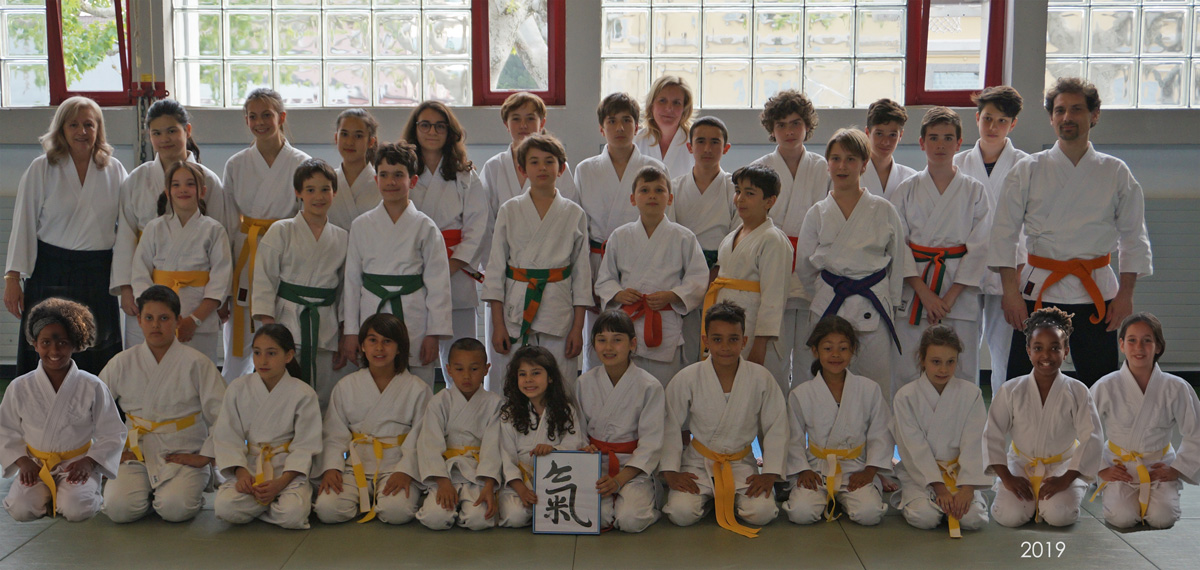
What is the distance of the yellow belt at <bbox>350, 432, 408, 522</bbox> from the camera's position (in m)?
3.35

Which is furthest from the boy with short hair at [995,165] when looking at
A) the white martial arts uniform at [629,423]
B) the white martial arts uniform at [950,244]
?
the white martial arts uniform at [629,423]

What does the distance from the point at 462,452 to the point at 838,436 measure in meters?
1.39

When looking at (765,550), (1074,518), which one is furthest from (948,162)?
(765,550)

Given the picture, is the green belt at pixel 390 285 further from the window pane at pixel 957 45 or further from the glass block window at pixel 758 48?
the window pane at pixel 957 45

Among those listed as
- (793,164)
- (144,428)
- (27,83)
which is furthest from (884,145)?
(27,83)

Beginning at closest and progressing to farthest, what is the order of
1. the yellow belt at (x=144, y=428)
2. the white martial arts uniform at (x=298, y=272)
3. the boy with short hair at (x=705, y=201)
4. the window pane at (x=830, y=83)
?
the yellow belt at (x=144, y=428) < the white martial arts uniform at (x=298, y=272) < the boy with short hair at (x=705, y=201) < the window pane at (x=830, y=83)

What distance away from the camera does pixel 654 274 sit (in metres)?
3.72

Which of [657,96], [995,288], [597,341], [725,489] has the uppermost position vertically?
[657,96]

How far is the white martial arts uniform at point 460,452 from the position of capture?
10.7 ft

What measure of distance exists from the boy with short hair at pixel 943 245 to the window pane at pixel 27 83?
17.4ft

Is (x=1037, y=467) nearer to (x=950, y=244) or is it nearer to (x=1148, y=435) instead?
(x=1148, y=435)

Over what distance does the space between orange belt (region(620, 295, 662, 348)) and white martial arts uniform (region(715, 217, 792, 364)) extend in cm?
26

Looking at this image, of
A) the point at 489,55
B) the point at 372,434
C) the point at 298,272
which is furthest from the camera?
the point at 489,55

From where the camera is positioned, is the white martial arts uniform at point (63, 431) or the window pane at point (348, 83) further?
the window pane at point (348, 83)
